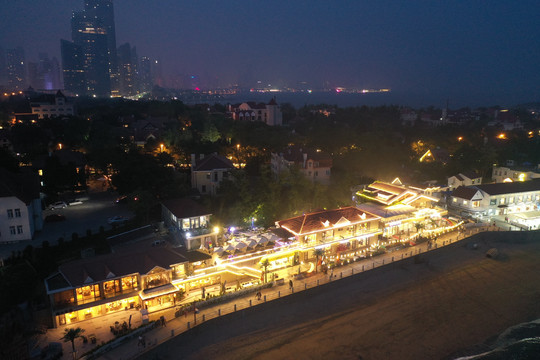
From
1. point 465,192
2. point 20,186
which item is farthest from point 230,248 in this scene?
point 465,192

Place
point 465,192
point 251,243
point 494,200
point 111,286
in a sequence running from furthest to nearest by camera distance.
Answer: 1. point 465,192
2. point 494,200
3. point 251,243
4. point 111,286

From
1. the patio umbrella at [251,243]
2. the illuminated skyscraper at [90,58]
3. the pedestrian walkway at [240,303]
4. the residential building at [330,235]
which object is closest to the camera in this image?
the pedestrian walkway at [240,303]

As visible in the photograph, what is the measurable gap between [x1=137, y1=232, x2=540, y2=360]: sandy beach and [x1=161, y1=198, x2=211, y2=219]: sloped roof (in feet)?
29.5

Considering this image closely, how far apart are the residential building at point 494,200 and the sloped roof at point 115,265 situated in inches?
1265

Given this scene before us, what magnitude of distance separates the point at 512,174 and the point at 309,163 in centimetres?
3121

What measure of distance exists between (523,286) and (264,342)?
20.7 meters

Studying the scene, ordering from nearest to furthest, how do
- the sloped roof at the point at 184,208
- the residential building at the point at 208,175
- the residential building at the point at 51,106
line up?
1. the sloped roof at the point at 184,208
2. the residential building at the point at 208,175
3. the residential building at the point at 51,106

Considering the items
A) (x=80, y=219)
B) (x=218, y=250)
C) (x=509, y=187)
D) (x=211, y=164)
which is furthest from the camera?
(x=509, y=187)

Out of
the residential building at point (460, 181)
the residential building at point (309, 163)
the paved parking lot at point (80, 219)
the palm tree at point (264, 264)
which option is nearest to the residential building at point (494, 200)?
the residential building at point (460, 181)

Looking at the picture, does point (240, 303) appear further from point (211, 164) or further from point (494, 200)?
point (494, 200)

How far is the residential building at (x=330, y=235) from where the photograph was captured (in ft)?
89.7

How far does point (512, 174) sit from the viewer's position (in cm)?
4922

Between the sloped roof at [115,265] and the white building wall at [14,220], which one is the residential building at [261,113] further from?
the sloped roof at [115,265]

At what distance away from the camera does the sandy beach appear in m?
19.2
